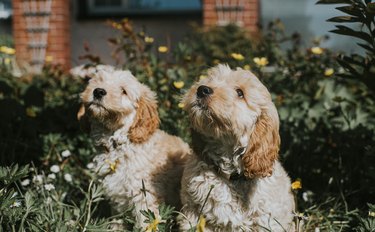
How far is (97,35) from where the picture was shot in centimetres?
990

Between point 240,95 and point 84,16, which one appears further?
point 84,16

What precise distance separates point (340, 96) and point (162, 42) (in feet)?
14.7

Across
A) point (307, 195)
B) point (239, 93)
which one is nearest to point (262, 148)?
point (239, 93)

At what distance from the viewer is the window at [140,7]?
10219 mm

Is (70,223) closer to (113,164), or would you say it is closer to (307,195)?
(113,164)

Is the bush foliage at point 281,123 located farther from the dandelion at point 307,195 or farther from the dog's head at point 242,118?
the dog's head at point 242,118

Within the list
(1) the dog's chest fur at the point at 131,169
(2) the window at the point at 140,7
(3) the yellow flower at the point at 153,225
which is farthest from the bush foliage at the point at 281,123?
(2) the window at the point at 140,7

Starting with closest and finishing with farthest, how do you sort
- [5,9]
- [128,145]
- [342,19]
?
[342,19], [128,145], [5,9]

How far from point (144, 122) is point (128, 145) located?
0.63 feet

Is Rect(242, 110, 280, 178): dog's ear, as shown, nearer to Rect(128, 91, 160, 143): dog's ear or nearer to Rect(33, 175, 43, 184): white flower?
Rect(128, 91, 160, 143): dog's ear

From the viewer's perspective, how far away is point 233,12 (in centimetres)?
817

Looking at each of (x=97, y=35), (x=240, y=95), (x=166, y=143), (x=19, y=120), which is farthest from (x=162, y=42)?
(x=240, y=95)

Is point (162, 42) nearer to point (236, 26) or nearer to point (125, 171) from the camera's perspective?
point (236, 26)

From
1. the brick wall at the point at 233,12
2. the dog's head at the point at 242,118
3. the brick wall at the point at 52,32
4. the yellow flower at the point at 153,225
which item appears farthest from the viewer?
the brick wall at the point at 52,32
